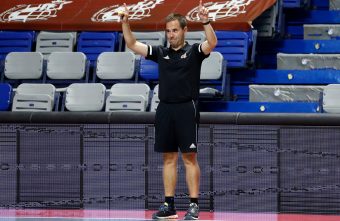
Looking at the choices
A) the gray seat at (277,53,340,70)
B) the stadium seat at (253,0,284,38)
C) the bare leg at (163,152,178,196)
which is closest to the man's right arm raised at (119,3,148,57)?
the bare leg at (163,152,178,196)

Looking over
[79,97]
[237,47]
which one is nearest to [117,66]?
[79,97]

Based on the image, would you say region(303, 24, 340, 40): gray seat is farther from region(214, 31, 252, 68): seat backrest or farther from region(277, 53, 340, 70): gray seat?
region(214, 31, 252, 68): seat backrest

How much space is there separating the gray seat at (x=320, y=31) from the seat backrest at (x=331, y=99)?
2.97 meters

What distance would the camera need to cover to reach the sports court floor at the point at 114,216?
1080 centimetres

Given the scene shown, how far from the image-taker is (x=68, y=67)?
16141 mm

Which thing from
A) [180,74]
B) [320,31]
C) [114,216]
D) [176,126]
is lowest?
[114,216]

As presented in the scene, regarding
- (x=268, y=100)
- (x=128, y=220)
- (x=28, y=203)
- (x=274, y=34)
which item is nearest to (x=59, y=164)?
(x=28, y=203)

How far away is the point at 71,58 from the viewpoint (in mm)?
16094

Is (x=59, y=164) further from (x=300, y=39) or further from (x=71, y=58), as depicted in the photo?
(x=300, y=39)

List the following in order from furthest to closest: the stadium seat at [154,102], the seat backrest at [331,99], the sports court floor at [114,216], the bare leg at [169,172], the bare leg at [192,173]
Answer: the stadium seat at [154,102]
the seat backrest at [331,99]
the sports court floor at [114,216]
the bare leg at [169,172]
the bare leg at [192,173]

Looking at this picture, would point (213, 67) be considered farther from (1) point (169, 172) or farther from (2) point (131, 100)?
(1) point (169, 172)

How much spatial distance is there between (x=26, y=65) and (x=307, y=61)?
4341 millimetres

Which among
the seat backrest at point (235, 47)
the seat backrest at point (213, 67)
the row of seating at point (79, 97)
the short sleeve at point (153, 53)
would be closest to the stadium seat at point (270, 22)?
the seat backrest at point (235, 47)

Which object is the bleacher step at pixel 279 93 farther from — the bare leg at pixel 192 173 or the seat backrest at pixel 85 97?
the bare leg at pixel 192 173
